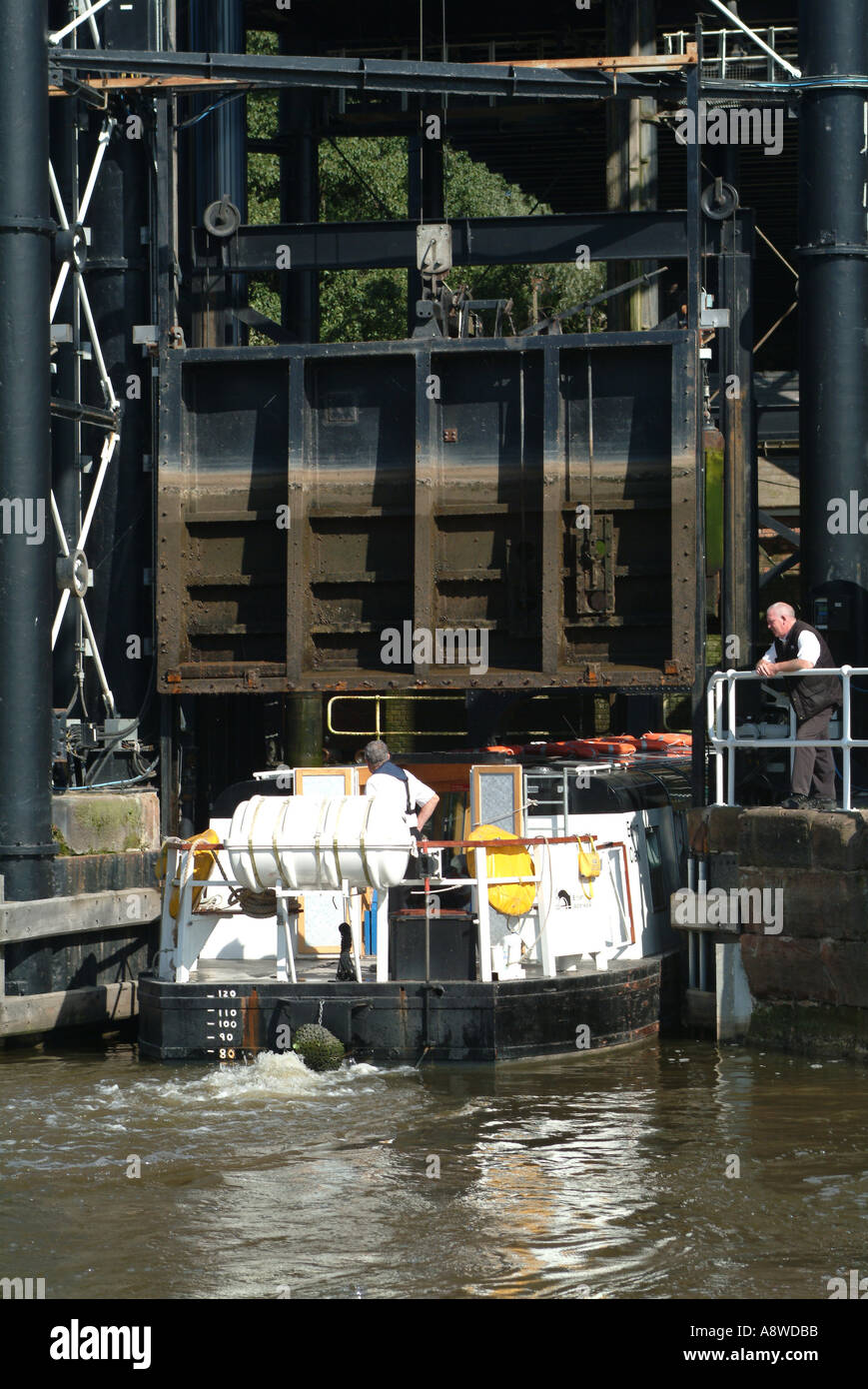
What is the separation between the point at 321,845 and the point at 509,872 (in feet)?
5.49

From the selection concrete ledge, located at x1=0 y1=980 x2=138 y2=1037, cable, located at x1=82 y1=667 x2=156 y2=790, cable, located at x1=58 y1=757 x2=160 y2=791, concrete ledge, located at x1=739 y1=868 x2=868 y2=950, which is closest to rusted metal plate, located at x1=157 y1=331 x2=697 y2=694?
cable, located at x1=82 y1=667 x2=156 y2=790

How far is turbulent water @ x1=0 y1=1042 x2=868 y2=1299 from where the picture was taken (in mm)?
9445

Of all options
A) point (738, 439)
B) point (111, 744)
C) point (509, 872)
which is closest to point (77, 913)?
point (111, 744)

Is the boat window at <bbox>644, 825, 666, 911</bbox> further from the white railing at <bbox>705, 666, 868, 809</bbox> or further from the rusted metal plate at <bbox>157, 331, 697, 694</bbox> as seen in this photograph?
the rusted metal plate at <bbox>157, 331, 697, 694</bbox>

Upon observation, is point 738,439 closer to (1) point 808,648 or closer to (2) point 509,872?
(1) point 808,648

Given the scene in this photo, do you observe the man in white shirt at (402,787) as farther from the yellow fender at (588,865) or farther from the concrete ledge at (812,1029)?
the concrete ledge at (812,1029)

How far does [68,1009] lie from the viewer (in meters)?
15.8

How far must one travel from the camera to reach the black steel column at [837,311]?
17812 mm

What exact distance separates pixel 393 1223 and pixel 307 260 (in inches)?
464

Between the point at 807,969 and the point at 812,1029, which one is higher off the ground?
the point at 807,969

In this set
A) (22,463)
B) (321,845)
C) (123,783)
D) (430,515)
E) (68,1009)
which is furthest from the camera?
(123,783)

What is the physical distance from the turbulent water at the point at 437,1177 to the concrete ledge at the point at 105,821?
218 centimetres

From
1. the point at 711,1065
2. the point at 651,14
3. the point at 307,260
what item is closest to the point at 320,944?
the point at 711,1065

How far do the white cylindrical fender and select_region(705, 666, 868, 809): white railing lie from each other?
308 centimetres
